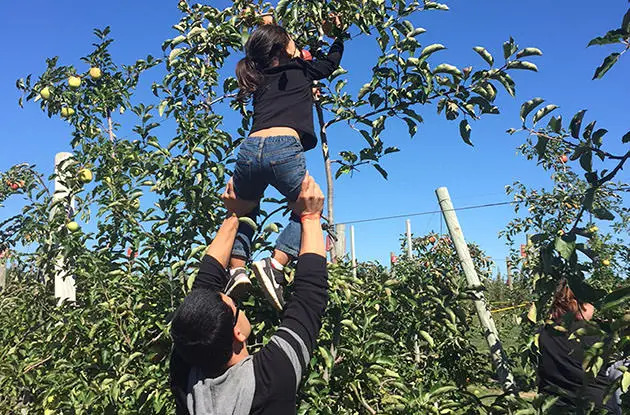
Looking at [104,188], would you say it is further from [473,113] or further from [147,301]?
[473,113]

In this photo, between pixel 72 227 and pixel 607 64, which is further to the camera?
pixel 72 227

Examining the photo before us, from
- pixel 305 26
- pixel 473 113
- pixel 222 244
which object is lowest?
pixel 222 244

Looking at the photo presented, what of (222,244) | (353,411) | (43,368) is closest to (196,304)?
(222,244)

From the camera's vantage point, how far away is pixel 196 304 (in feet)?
4.88

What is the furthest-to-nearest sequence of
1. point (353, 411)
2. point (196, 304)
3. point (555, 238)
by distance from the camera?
point (353, 411), point (196, 304), point (555, 238)

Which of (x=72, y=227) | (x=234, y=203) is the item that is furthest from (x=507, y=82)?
(x=72, y=227)

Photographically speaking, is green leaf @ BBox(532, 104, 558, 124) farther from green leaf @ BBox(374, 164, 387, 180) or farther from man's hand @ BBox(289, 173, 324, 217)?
green leaf @ BBox(374, 164, 387, 180)

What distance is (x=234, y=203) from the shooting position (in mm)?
2176

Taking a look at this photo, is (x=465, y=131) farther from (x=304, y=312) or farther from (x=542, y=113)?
(x=304, y=312)

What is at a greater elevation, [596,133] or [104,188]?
[104,188]

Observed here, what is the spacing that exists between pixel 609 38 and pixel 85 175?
2692mm

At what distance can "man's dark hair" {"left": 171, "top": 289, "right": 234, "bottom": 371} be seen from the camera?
1.46m

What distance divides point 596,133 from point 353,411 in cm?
126

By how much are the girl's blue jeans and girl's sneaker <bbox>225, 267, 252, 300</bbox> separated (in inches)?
10.3
